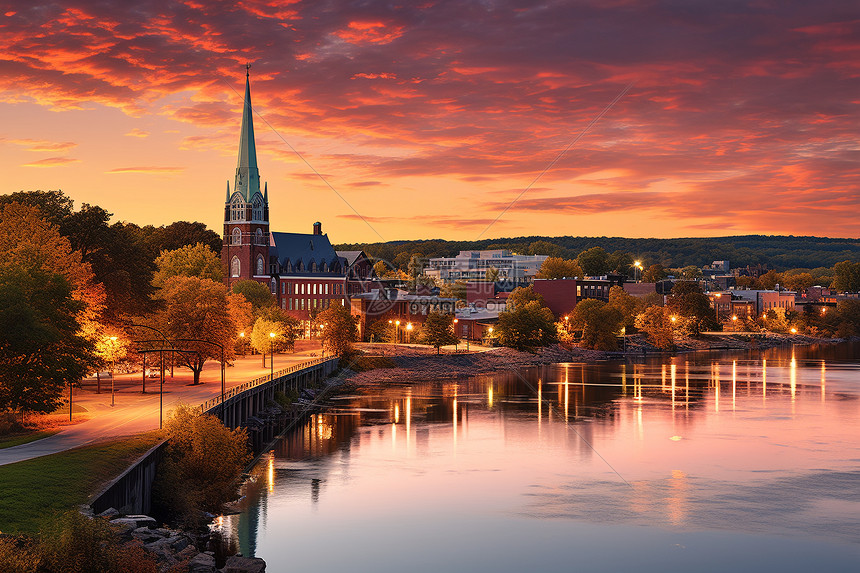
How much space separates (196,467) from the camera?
4244 cm

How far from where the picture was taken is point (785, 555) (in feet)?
121

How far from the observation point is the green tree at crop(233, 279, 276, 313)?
119312mm

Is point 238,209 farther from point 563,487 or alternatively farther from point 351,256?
point 563,487

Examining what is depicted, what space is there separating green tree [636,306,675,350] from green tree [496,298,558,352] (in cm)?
3449

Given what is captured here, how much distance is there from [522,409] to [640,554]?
4204 cm

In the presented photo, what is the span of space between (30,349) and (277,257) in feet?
371

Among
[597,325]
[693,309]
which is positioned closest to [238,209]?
[597,325]

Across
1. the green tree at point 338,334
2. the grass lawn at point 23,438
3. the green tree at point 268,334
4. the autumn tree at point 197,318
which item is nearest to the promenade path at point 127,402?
the grass lawn at point 23,438

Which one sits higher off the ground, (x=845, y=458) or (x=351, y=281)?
(x=351, y=281)

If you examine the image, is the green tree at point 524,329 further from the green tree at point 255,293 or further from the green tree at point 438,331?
the green tree at point 255,293

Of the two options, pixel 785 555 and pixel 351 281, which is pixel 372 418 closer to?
pixel 785 555

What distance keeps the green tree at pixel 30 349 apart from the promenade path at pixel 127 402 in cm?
234

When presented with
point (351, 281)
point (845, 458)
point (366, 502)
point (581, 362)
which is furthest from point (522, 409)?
point (351, 281)

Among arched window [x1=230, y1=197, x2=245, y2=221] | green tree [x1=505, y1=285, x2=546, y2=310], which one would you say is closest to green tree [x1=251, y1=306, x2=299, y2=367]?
arched window [x1=230, y1=197, x2=245, y2=221]
